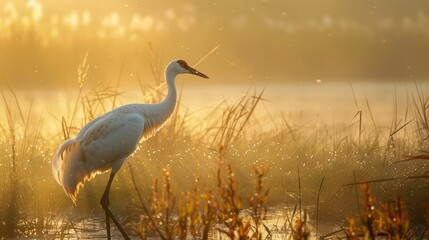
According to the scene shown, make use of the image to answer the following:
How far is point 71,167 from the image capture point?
24.8ft

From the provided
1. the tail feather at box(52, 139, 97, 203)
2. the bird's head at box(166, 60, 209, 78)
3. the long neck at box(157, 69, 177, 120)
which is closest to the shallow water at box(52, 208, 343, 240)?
the tail feather at box(52, 139, 97, 203)

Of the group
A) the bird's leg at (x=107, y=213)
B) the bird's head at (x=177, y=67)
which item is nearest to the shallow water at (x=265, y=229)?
the bird's leg at (x=107, y=213)

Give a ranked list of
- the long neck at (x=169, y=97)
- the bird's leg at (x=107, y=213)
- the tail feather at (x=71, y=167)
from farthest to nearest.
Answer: the long neck at (x=169, y=97), the tail feather at (x=71, y=167), the bird's leg at (x=107, y=213)

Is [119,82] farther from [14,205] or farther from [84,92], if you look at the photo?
[14,205]

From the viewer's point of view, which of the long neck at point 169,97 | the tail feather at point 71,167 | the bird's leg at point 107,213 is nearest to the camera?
the bird's leg at point 107,213

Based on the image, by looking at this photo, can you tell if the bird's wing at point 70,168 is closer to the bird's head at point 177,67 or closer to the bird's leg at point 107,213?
the bird's leg at point 107,213

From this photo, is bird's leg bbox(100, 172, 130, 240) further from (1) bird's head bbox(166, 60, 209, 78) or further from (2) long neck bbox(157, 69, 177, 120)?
(1) bird's head bbox(166, 60, 209, 78)

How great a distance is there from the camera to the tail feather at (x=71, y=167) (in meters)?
7.48

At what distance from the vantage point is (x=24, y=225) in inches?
282

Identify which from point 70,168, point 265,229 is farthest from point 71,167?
point 265,229

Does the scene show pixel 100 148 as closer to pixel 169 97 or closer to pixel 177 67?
pixel 169 97

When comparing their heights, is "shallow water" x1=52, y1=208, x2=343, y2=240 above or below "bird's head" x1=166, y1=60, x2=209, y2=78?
below

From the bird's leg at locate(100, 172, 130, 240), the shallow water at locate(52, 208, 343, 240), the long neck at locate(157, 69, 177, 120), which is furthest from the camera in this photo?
the long neck at locate(157, 69, 177, 120)

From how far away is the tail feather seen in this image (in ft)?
24.6
